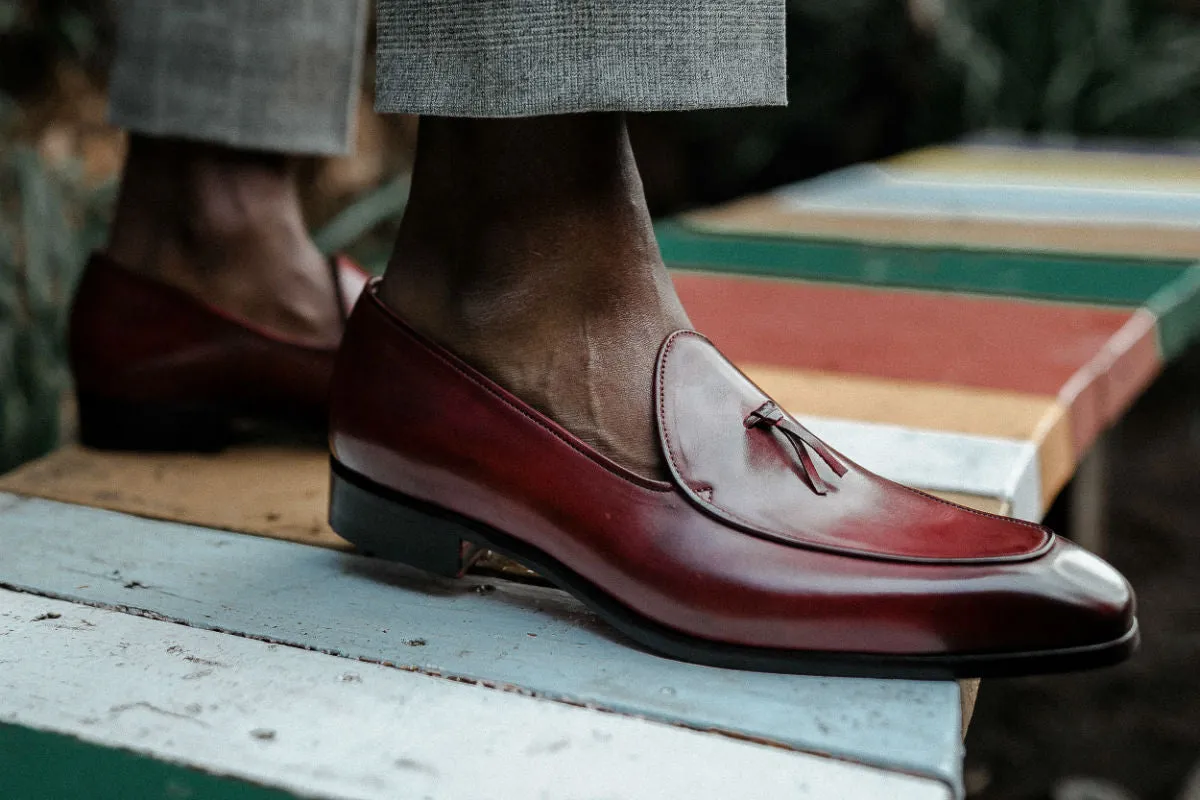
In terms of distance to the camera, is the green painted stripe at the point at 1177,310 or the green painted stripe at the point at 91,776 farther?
the green painted stripe at the point at 1177,310

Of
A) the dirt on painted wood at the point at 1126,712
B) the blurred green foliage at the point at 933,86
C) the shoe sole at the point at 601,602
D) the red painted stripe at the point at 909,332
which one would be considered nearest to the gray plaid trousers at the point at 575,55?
the shoe sole at the point at 601,602

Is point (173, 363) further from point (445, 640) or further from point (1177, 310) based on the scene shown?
point (1177, 310)

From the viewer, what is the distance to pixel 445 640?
65 cm

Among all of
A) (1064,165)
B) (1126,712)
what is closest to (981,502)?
(1126,712)

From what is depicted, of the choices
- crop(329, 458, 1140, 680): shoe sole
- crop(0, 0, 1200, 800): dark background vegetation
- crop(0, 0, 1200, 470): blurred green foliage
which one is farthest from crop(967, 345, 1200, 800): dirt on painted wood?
crop(0, 0, 1200, 470): blurred green foliage

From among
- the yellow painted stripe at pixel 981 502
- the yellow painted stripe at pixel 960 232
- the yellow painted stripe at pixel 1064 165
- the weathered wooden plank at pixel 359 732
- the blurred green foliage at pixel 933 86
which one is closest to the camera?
the weathered wooden plank at pixel 359 732

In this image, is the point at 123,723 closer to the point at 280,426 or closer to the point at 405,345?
the point at 405,345

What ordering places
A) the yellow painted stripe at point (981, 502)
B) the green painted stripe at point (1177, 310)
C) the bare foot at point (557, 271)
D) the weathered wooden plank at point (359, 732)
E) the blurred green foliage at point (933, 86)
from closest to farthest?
the weathered wooden plank at point (359, 732) < the bare foot at point (557, 271) < the yellow painted stripe at point (981, 502) < the green painted stripe at point (1177, 310) < the blurred green foliage at point (933, 86)

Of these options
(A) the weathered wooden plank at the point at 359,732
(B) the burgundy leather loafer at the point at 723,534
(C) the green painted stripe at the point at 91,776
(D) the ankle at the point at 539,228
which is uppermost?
(D) the ankle at the point at 539,228

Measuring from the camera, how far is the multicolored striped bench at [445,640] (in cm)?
53

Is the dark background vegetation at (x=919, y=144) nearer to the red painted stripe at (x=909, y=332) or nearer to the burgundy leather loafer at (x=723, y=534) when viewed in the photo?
the red painted stripe at (x=909, y=332)

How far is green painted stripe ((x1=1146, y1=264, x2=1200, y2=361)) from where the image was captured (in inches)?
54.1

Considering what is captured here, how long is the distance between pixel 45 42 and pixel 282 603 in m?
1.25

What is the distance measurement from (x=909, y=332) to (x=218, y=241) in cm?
77
